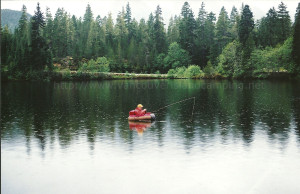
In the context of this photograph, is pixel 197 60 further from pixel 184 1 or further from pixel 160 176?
pixel 160 176

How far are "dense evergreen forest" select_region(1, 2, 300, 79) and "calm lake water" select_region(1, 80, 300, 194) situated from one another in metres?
90.2

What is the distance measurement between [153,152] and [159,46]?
5841 inches

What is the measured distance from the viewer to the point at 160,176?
21.7 metres

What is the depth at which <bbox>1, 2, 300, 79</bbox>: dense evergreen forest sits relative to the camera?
133m

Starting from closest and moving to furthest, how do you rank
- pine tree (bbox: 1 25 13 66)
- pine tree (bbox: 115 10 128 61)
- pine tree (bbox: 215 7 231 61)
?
1. pine tree (bbox: 1 25 13 66)
2. pine tree (bbox: 215 7 231 61)
3. pine tree (bbox: 115 10 128 61)

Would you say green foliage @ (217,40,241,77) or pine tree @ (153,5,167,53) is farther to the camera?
pine tree @ (153,5,167,53)

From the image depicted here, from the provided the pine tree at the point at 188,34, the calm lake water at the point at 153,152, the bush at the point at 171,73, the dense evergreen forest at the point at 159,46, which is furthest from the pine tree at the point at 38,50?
the calm lake water at the point at 153,152

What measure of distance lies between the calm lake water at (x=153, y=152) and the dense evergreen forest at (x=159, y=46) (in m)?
90.2

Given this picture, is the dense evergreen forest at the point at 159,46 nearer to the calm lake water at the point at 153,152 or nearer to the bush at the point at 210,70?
the bush at the point at 210,70

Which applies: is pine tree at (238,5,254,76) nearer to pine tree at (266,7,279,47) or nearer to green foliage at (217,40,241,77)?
green foliage at (217,40,241,77)

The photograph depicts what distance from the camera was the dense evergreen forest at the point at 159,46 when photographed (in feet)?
436

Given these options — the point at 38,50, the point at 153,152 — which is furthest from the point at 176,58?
the point at 153,152

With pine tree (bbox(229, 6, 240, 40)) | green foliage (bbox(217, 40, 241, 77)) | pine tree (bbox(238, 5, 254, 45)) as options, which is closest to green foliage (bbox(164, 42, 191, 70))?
pine tree (bbox(229, 6, 240, 40))

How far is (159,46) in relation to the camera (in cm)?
17275
